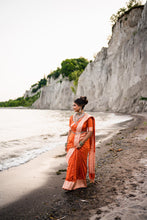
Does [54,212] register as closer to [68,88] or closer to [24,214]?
[24,214]

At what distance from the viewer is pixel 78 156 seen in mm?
3209

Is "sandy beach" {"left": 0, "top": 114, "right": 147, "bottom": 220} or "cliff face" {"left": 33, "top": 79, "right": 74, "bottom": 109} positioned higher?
"cliff face" {"left": 33, "top": 79, "right": 74, "bottom": 109}

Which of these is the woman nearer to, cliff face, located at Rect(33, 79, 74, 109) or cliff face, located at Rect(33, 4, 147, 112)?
cliff face, located at Rect(33, 4, 147, 112)

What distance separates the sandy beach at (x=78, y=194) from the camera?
242 centimetres

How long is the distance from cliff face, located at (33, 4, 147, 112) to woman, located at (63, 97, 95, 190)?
80.7 ft

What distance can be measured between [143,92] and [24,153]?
24.7m


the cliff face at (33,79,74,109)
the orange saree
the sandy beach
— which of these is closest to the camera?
the sandy beach

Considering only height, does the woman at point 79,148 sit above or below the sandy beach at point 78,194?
above

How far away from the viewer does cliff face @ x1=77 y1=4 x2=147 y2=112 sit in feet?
95.1

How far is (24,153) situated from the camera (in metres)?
6.64

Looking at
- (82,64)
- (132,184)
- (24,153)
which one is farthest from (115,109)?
(82,64)

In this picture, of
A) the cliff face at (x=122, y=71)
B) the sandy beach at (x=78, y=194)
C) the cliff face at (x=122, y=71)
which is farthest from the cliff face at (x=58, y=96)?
the sandy beach at (x=78, y=194)

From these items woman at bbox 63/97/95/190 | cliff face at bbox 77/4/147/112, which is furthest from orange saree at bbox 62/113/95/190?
cliff face at bbox 77/4/147/112

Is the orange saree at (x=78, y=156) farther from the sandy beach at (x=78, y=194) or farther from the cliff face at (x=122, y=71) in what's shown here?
the cliff face at (x=122, y=71)
